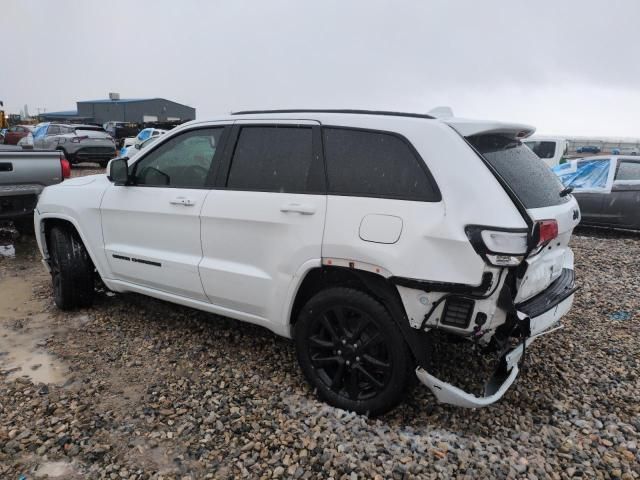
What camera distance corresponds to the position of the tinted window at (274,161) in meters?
2.86

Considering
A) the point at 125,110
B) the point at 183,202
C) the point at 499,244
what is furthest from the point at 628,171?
the point at 125,110

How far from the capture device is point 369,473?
2295 mm

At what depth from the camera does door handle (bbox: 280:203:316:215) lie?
2715mm

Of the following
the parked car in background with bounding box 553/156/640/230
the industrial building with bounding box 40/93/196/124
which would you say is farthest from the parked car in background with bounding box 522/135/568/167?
the industrial building with bounding box 40/93/196/124

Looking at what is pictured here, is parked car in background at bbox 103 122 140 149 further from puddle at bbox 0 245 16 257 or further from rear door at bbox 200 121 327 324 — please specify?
rear door at bbox 200 121 327 324

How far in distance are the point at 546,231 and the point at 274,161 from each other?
1667 millimetres

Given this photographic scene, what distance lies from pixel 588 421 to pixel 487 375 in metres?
0.68

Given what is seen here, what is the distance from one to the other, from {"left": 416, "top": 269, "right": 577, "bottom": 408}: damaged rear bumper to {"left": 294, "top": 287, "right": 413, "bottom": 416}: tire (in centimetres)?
19

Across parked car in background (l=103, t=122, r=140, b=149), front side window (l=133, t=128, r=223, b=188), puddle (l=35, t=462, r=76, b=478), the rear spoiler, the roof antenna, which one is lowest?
puddle (l=35, t=462, r=76, b=478)

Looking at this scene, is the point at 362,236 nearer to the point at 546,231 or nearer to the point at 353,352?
the point at 353,352

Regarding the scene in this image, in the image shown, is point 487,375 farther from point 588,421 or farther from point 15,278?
point 15,278

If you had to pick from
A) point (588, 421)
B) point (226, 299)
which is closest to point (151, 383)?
point (226, 299)

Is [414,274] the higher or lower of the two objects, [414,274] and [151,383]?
the higher

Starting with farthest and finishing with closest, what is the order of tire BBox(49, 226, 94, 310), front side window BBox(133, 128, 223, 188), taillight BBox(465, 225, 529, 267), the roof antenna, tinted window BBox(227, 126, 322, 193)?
tire BBox(49, 226, 94, 310), front side window BBox(133, 128, 223, 188), the roof antenna, tinted window BBox(227, 126, 322, 193), taillight BBox(465, 225, 529, 267)
